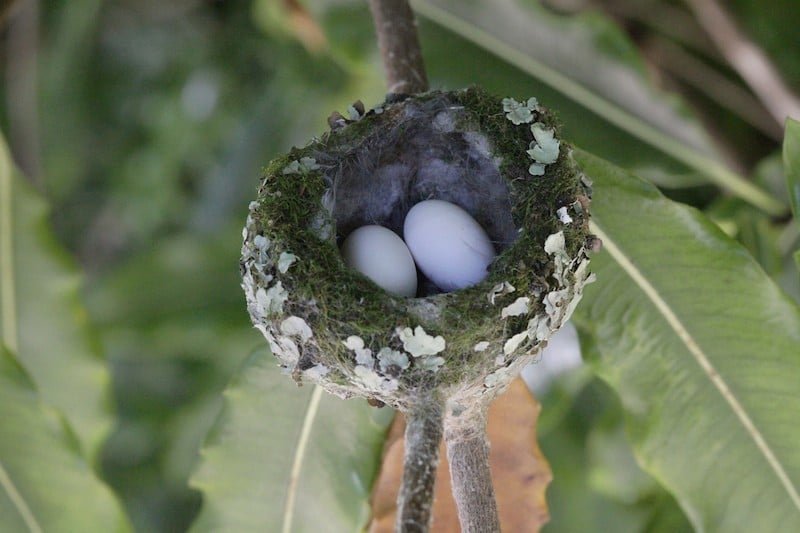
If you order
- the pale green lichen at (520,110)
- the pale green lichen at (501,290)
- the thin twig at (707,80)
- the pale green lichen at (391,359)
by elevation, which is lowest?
the pale green lichen at (391,359)

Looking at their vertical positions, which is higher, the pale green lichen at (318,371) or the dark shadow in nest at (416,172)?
the dark shadow in nest at (416,172)

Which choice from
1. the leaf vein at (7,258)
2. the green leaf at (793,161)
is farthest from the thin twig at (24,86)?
the green leaf at (793,161)

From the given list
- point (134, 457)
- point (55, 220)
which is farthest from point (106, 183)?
point (134, 457)

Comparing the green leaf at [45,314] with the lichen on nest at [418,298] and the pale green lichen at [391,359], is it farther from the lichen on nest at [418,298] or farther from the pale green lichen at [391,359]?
the pale green lichen at [391,359]

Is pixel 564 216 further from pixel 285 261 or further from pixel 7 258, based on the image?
pixel 7 258

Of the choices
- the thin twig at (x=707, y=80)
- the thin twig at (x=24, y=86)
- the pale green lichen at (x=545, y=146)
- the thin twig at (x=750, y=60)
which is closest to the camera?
the pale green lichen at (x=545, y=146)

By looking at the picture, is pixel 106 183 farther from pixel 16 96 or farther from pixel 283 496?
pixel 283 496

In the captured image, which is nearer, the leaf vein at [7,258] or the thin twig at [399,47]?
the thin twig at [399,47]

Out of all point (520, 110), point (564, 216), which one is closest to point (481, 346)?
point (564, 216)
